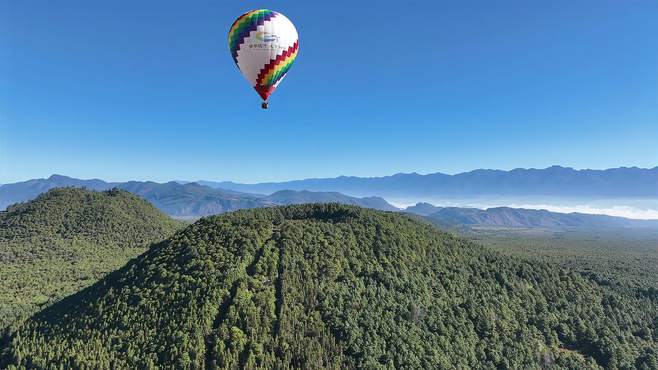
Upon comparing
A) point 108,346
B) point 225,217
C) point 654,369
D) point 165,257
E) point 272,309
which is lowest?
point 654,369

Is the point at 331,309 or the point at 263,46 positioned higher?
the point at 263,46

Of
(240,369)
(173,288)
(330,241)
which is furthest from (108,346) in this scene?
(330,241)

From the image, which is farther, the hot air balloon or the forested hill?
the forested hill

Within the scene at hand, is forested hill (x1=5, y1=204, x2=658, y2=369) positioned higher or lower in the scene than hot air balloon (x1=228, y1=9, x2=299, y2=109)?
lower

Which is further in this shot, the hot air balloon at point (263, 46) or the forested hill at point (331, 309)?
the forested hill at point (331, 309)

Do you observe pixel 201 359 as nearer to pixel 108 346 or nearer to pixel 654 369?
pixel 108 346
